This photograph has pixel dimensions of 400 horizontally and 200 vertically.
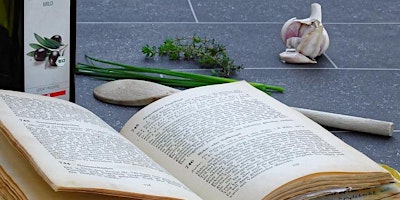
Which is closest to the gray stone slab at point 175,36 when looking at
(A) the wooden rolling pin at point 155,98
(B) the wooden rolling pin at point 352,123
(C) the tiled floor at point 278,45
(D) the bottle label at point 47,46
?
(C) the tiled floor at point 278,45

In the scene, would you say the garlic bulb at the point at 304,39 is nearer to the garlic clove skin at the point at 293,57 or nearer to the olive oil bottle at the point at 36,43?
the garlic clove skin at the point at 293,57

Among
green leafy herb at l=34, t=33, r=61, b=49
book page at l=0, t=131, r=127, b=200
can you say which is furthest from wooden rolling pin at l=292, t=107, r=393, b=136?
book page at l=0, t=131, r=127, b=200

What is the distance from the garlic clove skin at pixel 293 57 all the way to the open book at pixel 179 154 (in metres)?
0.52

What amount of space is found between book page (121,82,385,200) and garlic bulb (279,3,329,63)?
0.50m

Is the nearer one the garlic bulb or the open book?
the open book

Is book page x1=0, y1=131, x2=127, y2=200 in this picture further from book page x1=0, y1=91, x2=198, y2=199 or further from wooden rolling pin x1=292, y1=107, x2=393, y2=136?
wooden rolling pin x1=292, y1=107, x2=393, y2=136

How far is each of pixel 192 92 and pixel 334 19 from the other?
0.85 metres

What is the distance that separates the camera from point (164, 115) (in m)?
0.99

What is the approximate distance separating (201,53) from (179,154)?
61 cm

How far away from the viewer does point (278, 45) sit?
164 cm

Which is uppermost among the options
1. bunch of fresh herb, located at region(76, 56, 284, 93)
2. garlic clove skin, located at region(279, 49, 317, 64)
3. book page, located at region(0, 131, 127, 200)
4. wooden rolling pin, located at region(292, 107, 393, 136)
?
garlic clove skin, located at region(279, 49, 317, 64)

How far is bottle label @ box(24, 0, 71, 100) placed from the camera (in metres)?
1.04

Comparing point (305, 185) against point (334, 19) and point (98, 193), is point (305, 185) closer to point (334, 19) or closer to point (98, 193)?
point (98, 193)

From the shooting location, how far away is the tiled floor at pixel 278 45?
137cm
